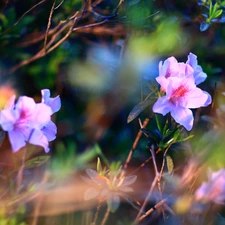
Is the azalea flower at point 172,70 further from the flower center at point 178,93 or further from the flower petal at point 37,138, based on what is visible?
the flower petal at point 37,138

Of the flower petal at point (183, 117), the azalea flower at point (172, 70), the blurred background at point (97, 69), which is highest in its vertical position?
the azalea flower at point (172, 70)

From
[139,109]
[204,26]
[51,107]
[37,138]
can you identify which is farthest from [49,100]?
[204,26]

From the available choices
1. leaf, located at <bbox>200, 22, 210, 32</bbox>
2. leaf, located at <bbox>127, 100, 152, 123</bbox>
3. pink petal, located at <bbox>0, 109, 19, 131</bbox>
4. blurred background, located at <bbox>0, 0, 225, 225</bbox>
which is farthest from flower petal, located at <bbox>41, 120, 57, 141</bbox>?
leaf, located at <bbox>200, 22, 210, 32</bbox>

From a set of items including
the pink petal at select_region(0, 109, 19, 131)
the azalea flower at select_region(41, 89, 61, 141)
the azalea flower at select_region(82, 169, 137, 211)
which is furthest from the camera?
the azalea flower at select_region(82, 169, 137, 211)

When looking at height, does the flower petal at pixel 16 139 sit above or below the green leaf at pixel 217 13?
above

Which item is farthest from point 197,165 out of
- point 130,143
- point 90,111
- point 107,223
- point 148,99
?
point 90,111

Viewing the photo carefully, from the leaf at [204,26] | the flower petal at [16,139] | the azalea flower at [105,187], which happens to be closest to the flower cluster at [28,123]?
the flower petal at [16,139]

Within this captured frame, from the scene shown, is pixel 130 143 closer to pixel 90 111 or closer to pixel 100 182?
pixel 90 111

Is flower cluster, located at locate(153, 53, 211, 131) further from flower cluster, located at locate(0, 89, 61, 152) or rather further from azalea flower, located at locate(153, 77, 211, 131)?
flower cluster, located at locate(0, 89, 61, 152)
